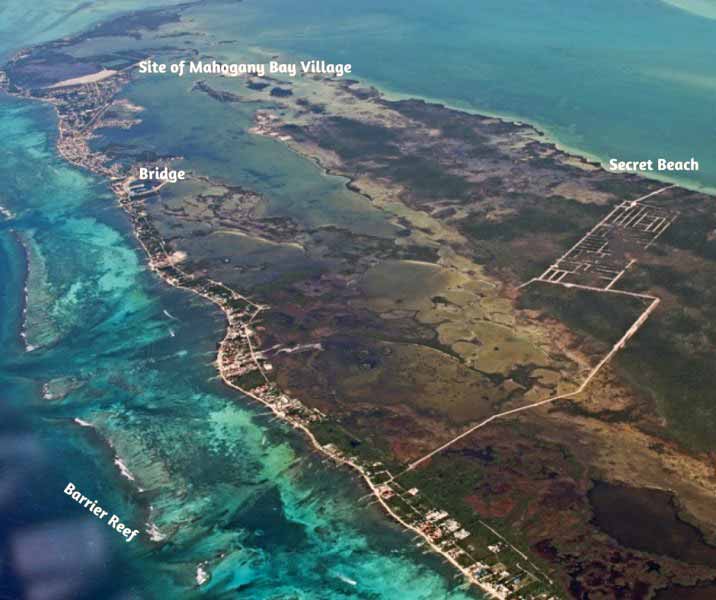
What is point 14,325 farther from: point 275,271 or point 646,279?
point 646,279

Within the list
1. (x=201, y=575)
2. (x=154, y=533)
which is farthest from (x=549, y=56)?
(x=201, y=575)

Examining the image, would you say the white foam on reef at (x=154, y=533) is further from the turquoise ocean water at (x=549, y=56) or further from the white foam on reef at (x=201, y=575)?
the turquoise ocean water at (x=549, y=56)

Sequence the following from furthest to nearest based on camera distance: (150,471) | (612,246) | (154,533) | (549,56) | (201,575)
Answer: (549,56), (612,246), (150,471), (154,533), (201,575)

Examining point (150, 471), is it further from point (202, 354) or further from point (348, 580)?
point (348, 580)

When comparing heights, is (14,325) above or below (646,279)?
below

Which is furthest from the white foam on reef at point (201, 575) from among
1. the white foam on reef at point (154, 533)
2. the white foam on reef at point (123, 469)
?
the white foam on reef at point (123, 469)

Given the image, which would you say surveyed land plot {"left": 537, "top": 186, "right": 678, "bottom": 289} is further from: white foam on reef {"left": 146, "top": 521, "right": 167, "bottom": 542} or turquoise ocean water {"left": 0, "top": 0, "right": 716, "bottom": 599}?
white foam on reef {"left": 146, "top": 521, "right": 167, "bottom": 542}

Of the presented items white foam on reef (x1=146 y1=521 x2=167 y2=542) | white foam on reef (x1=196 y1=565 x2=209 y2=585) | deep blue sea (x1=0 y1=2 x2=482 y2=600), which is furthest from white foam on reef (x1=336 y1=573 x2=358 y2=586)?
white foam on reef (x1=146 y1=521 x2=167 y2=542)

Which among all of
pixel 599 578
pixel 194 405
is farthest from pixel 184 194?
pixel 599 578
